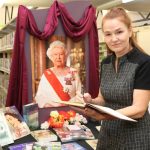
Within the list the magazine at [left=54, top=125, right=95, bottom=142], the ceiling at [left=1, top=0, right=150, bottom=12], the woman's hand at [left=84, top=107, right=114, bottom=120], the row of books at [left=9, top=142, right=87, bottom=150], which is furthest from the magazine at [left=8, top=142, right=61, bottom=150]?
the ceiling at [left=1, top=0, right=150, bottom=12]

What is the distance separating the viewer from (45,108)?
2633 millimetres

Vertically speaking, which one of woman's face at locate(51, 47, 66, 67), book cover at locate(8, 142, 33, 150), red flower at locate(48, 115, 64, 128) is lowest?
book cover at locate(8, 142, 33, 150)

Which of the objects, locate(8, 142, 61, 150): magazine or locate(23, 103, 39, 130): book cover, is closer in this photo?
locate(8, 142, 61, 150): magazine

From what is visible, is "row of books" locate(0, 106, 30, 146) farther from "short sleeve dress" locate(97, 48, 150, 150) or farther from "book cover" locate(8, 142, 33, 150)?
"short sleeve dress" locate(97, 48, 150, 150)

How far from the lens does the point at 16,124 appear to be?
2.34 meters

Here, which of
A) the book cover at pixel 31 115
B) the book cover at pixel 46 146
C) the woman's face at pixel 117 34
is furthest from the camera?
the book cover at pixel 31 115

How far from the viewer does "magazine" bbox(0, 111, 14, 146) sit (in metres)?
2.12

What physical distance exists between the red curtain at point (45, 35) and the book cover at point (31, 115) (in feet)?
0.35

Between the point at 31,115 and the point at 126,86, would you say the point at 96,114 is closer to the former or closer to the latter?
the point at 126,86

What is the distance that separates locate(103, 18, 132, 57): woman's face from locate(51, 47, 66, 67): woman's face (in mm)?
1181

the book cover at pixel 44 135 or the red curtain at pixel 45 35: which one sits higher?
the red curtain at pixel 45 35

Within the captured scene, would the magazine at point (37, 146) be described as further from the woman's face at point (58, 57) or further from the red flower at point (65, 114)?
the woman's face at point (58, 57)

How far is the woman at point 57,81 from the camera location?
→ 2.60m

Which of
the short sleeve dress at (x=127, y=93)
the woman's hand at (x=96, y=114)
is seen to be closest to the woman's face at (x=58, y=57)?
the short sleeve dress at (x=127, y=93)
